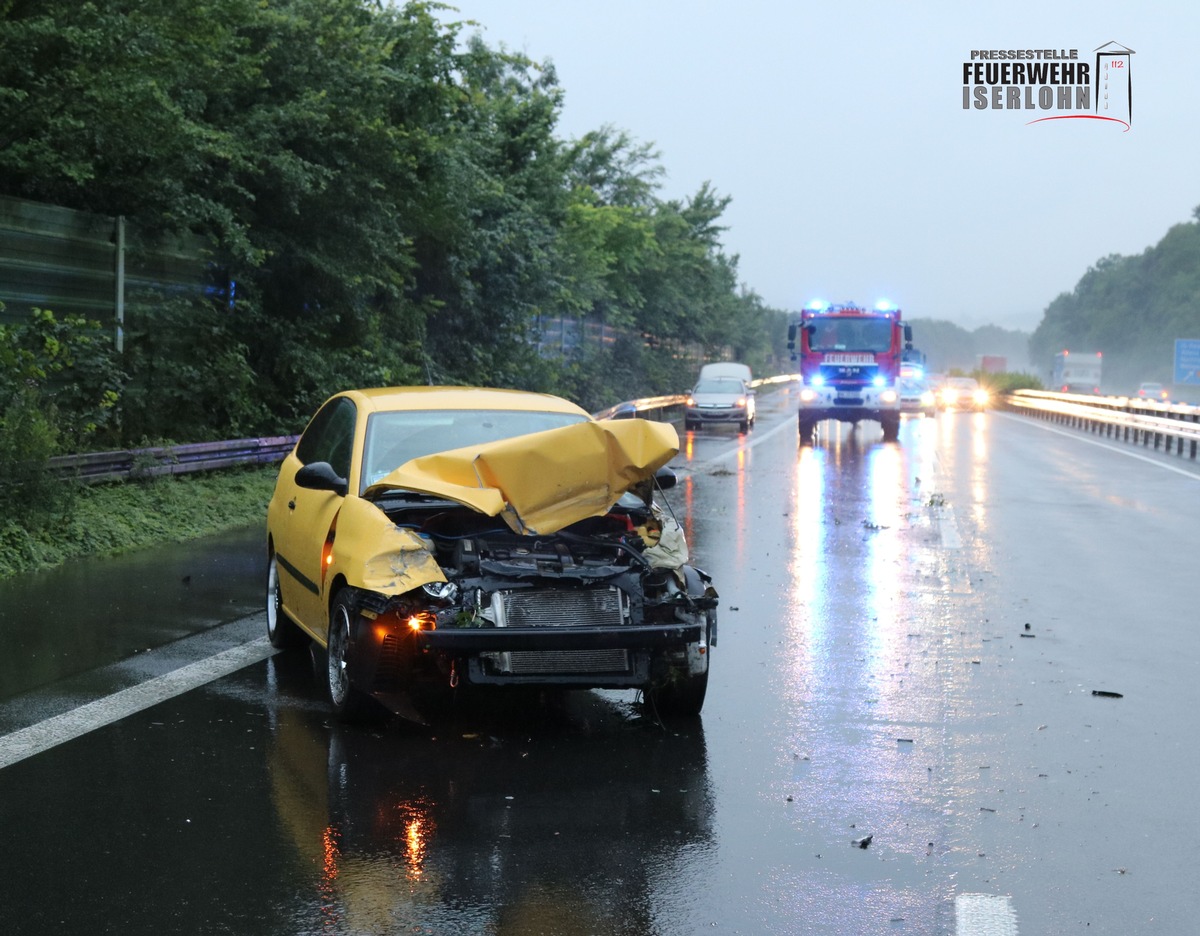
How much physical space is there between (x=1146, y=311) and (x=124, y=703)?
15373cm

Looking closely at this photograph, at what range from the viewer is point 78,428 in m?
14.8

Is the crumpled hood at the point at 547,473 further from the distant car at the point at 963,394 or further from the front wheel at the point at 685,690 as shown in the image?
the distant car at the point at 963,394

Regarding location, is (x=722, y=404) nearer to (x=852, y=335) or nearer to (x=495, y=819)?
(x=852, y=335)

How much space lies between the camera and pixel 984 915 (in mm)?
4719

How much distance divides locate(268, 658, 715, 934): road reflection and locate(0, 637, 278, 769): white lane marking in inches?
29.1

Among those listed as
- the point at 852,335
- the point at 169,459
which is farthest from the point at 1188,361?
the point at 169,459

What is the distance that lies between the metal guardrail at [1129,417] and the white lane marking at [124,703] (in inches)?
964

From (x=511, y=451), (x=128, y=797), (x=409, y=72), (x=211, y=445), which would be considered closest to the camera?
(x=128, y=797)

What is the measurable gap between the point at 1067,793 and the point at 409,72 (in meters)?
18.5

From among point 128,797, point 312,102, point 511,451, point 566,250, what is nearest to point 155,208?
point 312,102

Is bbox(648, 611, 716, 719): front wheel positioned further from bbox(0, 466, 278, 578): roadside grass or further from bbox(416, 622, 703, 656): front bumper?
bbox(0, 466, 278, 578): roadside grass

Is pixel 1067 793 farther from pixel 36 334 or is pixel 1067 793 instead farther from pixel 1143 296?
pixel 1143 296

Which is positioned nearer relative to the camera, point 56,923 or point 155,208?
point 56,923

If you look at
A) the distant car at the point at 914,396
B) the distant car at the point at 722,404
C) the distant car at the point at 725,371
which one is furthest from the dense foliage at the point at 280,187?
the distant car at the point at 725,371
